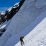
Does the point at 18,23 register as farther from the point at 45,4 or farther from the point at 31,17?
the point at 45,4

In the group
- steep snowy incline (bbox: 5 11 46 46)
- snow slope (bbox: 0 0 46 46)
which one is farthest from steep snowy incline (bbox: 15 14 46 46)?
snow slope (bbox: 0 0 46 46)

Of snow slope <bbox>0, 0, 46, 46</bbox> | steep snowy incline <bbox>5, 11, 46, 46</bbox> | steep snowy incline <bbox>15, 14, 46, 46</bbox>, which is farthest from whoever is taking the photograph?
snow slope <bbox>0, 0, 46, 46</bbox>

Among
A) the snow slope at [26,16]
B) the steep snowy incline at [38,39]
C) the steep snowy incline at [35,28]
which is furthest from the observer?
the snow slope at [26,16]

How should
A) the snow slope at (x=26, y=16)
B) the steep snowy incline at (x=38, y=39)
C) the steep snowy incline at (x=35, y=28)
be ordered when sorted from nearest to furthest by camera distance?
the steep snowy incline at (x=38, y=39), the steep snowy incline at (x=35, y=28), the snow slope at (x=26, y=16)

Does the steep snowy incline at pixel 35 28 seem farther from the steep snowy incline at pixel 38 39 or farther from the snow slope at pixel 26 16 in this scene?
the snow slope at pixel 26 16

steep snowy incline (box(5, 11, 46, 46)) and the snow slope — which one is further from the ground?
the snow slope

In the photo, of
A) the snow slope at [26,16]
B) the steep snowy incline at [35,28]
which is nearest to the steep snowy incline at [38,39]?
the steep snowy incline at [35,28]

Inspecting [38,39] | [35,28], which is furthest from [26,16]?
[38,39]

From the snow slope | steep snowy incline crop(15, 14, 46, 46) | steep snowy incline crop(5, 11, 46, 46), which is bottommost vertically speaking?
steep snowy incline crop(15, 14, 46, 46)

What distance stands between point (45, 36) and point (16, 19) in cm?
1597

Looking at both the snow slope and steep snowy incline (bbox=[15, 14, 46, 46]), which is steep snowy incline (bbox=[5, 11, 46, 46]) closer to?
steep snowy incline (bbox=[15, 14, 46, 46])

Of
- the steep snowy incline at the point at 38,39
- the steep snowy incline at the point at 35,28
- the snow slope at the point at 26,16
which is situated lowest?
the steep snowy incline at the point at 38,39

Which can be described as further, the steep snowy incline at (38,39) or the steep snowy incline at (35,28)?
the steep snowy incline at (35,28)

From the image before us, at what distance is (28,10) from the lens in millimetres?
25703
